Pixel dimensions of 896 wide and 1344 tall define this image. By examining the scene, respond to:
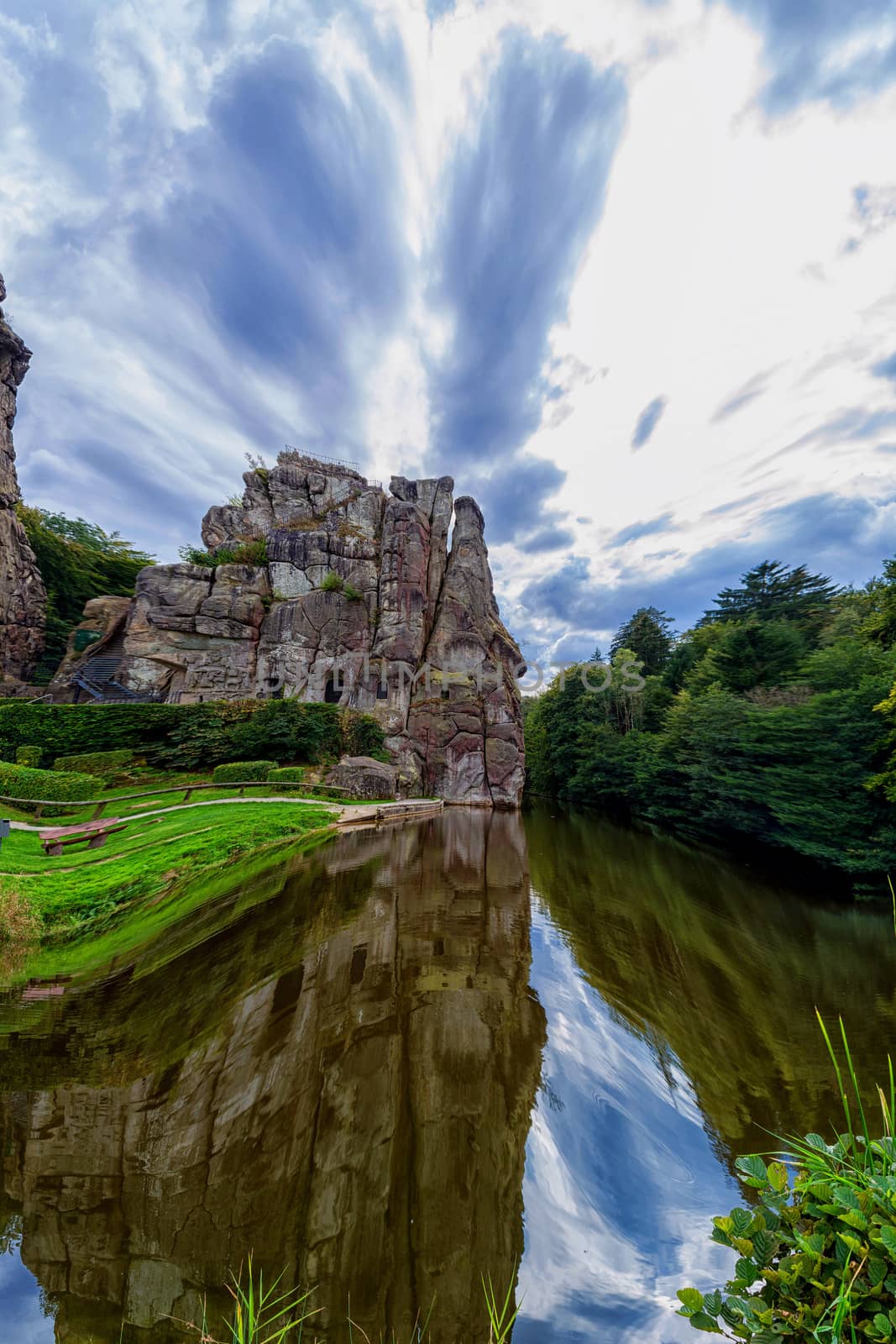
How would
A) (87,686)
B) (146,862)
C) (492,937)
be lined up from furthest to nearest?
(87,686) < (146,862) < (492,937)

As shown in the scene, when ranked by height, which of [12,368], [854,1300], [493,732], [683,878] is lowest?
[683,878]

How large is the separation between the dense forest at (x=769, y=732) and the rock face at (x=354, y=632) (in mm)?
6473

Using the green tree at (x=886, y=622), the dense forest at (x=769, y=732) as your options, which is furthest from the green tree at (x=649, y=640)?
the green tree at (x=886, y=622)

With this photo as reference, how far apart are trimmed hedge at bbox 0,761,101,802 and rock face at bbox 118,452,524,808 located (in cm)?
1295

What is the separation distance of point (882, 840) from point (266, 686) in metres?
24.8

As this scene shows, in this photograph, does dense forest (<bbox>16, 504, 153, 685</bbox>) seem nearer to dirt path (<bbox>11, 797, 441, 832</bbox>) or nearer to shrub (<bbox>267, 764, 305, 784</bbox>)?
shrub (<bbox>267, 764, 305, 784</bbox>)

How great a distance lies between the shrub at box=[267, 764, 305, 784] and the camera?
16730 millimetres

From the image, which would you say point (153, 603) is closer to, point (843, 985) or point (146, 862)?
point (146, 862)

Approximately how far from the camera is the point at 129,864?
691cm

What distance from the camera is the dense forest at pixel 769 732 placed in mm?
9969

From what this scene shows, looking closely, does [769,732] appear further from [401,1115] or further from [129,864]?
[129,864]

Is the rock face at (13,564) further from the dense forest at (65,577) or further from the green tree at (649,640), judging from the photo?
the green tree at (649,640)

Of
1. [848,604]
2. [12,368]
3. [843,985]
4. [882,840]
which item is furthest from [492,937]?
[12,368]

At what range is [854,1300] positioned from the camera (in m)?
1.09
